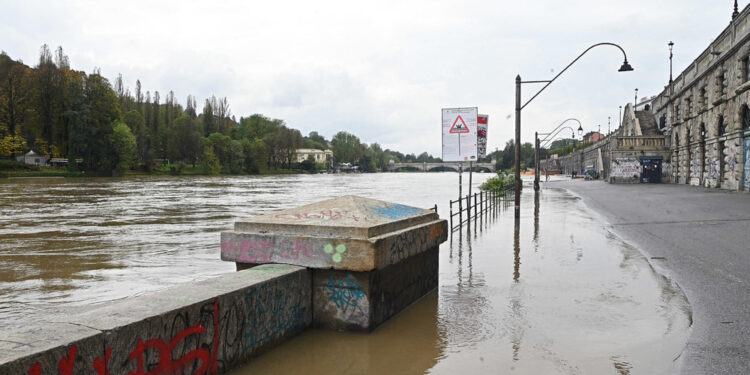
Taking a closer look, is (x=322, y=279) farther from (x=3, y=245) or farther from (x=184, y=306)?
(x=3, y=245)

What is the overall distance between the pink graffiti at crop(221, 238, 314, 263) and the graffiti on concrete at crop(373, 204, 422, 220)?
99 centimetres

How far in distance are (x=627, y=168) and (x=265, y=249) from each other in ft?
164

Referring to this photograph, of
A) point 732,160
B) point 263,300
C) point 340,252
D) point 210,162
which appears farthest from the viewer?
point 210,162

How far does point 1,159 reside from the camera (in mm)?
74562

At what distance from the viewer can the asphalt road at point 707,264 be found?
15.1 feet

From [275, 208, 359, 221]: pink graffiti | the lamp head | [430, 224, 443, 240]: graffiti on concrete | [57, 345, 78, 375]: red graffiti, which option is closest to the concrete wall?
[57, 345, 78, 375]: red graffiti

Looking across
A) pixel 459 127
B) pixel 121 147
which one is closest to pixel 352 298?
pixel 459 127

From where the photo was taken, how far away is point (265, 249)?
5254 millimetres

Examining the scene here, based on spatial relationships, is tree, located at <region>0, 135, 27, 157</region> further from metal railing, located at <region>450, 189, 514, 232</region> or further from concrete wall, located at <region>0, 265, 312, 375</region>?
concrete wall, located at <region>0, 265, 312, 375</region>

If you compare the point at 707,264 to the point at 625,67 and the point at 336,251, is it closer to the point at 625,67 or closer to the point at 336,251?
the point at 336,251

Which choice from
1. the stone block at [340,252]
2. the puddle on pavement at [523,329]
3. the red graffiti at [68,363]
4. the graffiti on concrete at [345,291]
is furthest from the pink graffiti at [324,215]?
the red graffiti at [68,363]

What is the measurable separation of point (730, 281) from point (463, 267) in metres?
3.86

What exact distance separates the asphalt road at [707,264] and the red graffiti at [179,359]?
366 cm

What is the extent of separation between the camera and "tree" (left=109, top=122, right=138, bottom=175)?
82.5 meters
